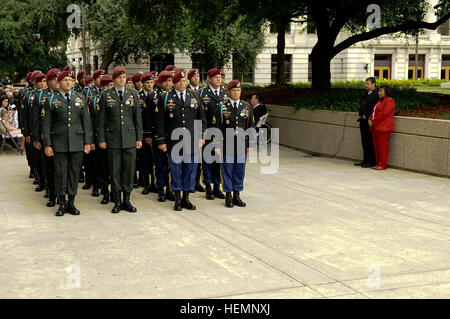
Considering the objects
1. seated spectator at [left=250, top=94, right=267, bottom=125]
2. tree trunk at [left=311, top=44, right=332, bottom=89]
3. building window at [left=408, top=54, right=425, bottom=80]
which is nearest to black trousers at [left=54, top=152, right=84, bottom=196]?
seated spectator at [left=250, top=94, right=267, bottom=125]

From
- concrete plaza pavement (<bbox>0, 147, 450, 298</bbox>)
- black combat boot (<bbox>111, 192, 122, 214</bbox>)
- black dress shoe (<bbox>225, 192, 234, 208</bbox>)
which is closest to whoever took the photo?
concrete plaza pavement (<bbox>0, 147, 450, 298</bbox>)

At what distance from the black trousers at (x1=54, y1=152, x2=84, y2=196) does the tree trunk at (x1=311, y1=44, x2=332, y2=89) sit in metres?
11.6

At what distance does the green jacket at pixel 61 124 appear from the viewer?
8.62m

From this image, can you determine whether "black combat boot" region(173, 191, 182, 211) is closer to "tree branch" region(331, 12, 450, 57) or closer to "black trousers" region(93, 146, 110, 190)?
"black trousers" region(93, 146, 110, 190)

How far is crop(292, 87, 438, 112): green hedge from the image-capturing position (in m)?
14.3

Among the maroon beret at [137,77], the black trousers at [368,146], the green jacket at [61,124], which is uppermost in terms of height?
the maroon beret at [137,77]

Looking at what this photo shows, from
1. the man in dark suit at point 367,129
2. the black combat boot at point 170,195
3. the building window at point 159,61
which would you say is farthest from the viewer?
the building window at point 159,61

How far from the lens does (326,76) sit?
19125 mm

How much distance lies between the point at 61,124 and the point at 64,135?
0.53ft

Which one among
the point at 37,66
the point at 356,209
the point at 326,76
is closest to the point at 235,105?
the point at 356,209

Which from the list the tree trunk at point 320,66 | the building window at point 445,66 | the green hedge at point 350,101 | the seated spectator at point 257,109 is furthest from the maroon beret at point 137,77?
the building window at point 445,66

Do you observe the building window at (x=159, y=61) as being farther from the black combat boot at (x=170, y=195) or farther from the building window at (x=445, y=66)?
the black combat boot at (x=170, y=195)

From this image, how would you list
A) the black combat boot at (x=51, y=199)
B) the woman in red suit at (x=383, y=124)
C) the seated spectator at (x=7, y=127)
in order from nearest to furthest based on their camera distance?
the black combat boot at (x=51, y=199) < the woman in red suit at (x=383, y=124) < the seated spectator at (x=7, y=127)

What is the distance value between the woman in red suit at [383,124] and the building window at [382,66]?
1904 inches
